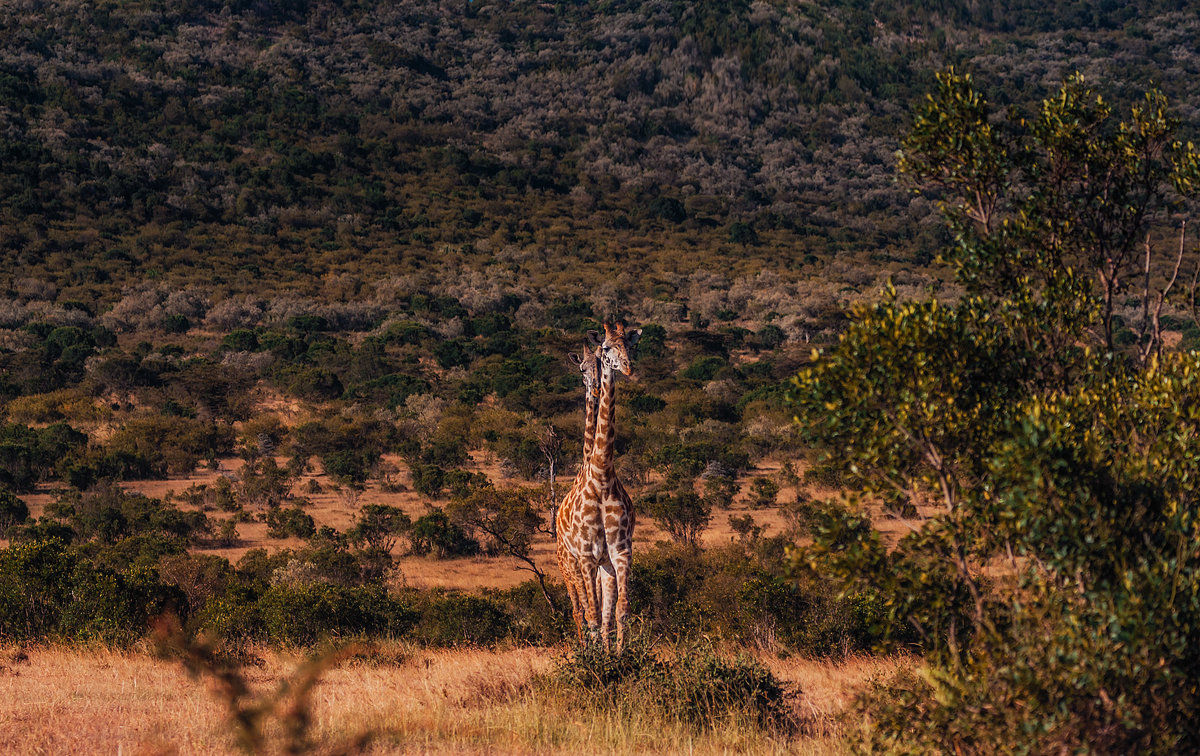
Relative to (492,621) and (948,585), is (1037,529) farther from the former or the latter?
(492,621)

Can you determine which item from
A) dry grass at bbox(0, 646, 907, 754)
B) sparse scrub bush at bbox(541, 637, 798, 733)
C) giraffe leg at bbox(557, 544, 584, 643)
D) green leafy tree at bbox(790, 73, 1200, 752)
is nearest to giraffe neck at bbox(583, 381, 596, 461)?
giraffe leg at bbox(557, 544, 584, 643)

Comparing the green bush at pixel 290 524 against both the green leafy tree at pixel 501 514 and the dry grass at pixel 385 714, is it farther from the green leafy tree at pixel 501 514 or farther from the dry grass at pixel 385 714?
the dry grass at pixel 385 714

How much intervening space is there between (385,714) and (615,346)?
3.96 metres

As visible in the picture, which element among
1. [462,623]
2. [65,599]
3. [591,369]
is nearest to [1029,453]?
[591,369]

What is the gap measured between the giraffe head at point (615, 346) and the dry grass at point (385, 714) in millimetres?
3176

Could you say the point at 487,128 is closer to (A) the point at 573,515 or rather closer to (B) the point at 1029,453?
(A) the point at 573,515

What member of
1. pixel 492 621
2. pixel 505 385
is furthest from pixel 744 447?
pixel 492 621

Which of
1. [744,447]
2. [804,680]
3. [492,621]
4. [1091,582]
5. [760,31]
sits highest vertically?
[760,31]

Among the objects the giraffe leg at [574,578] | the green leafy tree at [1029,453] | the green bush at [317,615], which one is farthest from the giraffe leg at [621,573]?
the green bush at [317,615]

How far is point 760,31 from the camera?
139 metres

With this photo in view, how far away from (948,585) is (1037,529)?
1212mm

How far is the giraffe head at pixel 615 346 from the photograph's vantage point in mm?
9117

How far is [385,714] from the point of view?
327 inches

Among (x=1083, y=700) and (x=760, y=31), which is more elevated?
(x=760, y=31)
